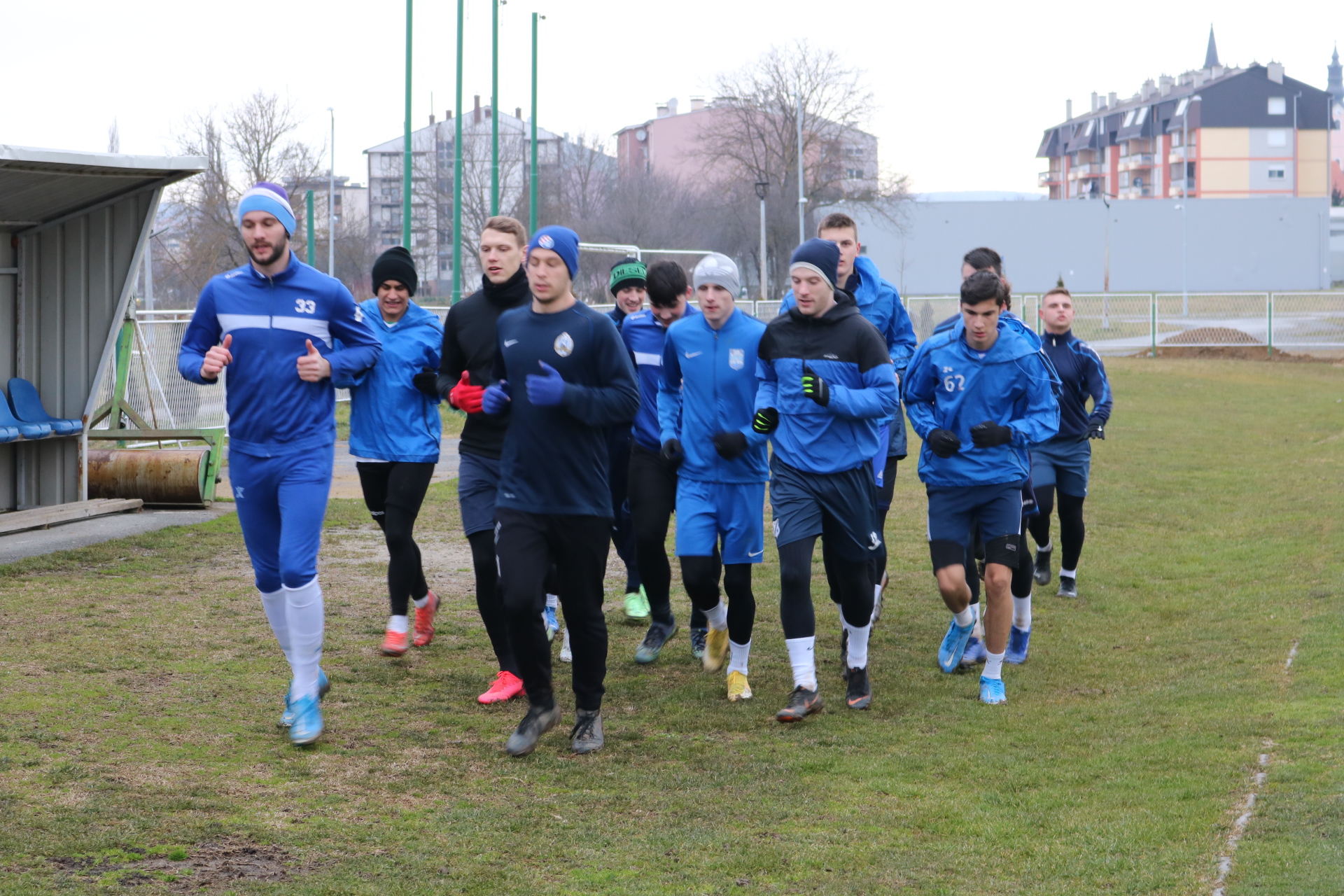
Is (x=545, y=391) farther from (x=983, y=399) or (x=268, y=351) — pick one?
(x=983, y=399)

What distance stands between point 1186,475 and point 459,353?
11.2 m

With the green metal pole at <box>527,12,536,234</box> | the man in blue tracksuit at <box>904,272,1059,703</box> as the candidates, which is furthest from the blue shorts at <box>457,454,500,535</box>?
the green metal pole at <box>527,12,536,234</box>

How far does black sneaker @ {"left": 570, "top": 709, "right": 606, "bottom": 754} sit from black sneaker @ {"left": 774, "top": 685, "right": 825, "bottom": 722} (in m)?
0.83

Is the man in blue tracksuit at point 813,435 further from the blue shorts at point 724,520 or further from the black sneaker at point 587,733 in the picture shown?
the black sneaker at point 587,733

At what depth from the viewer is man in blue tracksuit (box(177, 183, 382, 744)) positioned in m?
5.16

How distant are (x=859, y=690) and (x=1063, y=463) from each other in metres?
2.88

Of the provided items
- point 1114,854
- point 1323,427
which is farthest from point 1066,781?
point 1323,427

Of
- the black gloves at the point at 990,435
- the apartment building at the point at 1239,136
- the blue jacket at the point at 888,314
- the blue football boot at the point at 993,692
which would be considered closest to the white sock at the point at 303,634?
the black gloves at the point at 990,435

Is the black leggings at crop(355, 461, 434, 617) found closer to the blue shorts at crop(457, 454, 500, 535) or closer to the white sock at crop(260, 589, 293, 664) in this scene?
the blue shorts at crop(457, 454, 500, 535)

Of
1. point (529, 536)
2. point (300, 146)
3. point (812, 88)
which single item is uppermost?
point (812, 88)

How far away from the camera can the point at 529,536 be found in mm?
5102

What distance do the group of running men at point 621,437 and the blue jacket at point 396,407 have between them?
0.01 metres

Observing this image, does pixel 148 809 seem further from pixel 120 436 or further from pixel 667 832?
pixel 120 436

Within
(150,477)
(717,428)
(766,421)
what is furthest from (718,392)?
(150,477)
